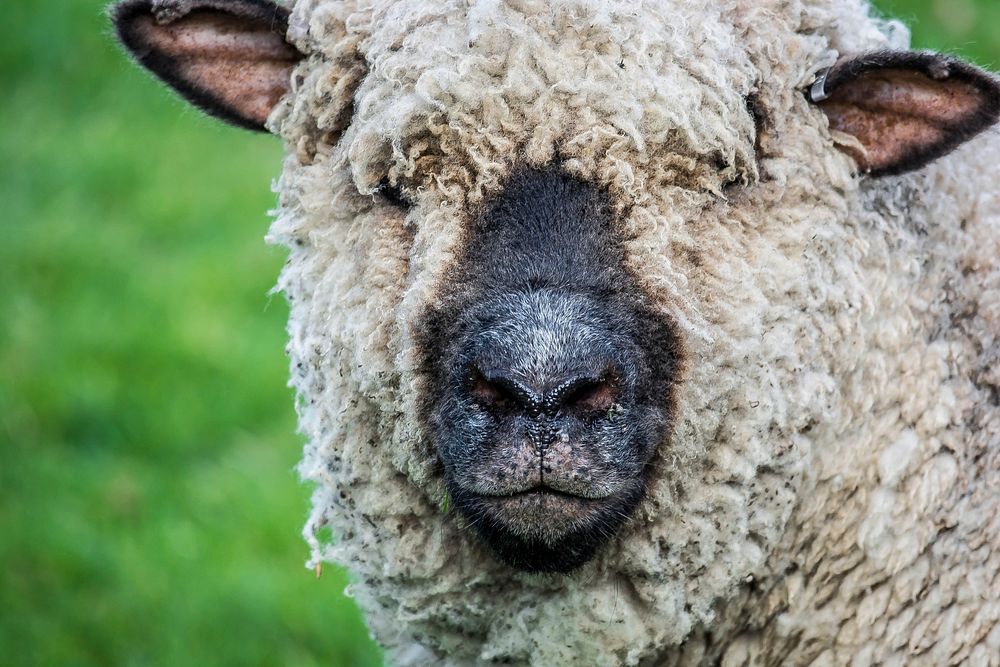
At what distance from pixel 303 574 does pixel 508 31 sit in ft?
10.7

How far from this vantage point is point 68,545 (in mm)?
5496

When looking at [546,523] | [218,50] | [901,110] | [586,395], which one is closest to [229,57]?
[218,50]

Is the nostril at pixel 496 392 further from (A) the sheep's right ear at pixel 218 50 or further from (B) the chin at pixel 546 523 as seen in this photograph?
(A) the sheep's right ear at pixel 218 50

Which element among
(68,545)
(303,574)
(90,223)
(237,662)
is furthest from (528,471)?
(90,223)

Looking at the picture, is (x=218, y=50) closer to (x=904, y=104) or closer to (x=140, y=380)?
(x=904, y=104)

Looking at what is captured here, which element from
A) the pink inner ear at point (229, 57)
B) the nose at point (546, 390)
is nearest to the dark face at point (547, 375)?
the nose at point (546, 390)

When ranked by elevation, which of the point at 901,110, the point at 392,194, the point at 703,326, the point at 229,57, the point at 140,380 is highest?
the point at 901,110

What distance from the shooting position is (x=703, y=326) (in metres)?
2.59

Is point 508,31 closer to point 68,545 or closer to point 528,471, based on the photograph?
point 528,471

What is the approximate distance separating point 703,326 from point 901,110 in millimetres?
658

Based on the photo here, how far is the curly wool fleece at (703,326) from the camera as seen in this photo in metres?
2.61

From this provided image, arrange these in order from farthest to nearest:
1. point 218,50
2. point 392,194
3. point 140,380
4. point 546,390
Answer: point 140,380 < point 218,50 < point 392,194 < point 546,390

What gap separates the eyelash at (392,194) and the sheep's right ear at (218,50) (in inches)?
17.7

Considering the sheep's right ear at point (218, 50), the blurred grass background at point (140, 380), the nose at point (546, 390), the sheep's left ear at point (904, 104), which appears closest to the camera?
the nose at point (546, 390)
